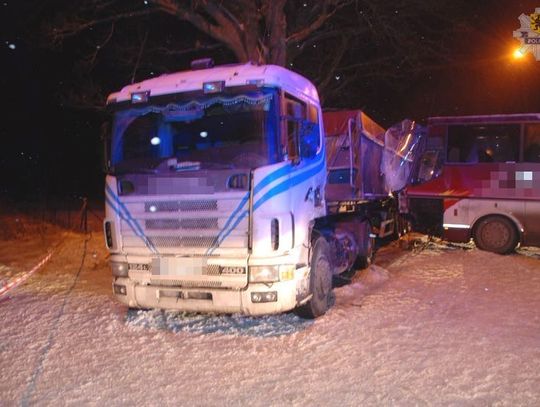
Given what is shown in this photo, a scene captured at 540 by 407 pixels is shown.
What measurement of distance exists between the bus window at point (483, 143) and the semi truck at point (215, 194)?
6.31 m

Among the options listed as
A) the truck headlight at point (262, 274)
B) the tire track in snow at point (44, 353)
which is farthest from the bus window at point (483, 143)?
the tire track in snow at point (44, 353)

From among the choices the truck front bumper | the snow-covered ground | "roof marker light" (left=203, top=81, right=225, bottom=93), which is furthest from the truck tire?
"roof marker light" (left=203, top=81, right=225, bottom=93)

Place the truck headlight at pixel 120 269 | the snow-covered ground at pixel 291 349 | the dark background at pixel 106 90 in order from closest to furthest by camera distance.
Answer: the snow-covered ground at pixel 291 349 < the truck headlight at pixel 120 269 < the dark background at pixel 106 90

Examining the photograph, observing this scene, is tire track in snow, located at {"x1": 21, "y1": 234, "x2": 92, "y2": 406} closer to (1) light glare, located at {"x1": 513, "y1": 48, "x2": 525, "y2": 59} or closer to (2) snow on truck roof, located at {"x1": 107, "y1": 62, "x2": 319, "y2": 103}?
(2) snow on truck roof, located at {"x1": 107, "y1": 62, "x2": 319, "y2": 103}

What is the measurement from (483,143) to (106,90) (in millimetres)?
12824

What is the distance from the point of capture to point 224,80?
6.34m

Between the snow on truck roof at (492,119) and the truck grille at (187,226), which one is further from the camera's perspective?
the snow on truck roof at (492,119)

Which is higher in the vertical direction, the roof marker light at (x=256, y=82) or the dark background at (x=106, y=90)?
the dark background at (x=106, y=90)

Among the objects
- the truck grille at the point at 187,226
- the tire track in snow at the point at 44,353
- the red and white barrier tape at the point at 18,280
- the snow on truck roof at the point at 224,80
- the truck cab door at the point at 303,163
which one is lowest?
the tire track in snow at the point at 44,353

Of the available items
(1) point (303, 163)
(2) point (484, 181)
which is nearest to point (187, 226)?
(1) point (303, 163)

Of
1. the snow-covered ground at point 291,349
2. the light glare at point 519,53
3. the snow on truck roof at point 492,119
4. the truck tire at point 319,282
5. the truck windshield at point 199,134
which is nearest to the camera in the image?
the snow-covered ground at point 291,349

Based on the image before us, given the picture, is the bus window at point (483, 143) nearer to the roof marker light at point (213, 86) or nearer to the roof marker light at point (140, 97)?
the roof marker light at point (213, 86)

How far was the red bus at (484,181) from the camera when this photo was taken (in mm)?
11562

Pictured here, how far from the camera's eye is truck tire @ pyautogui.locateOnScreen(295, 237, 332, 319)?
22.6 feet
